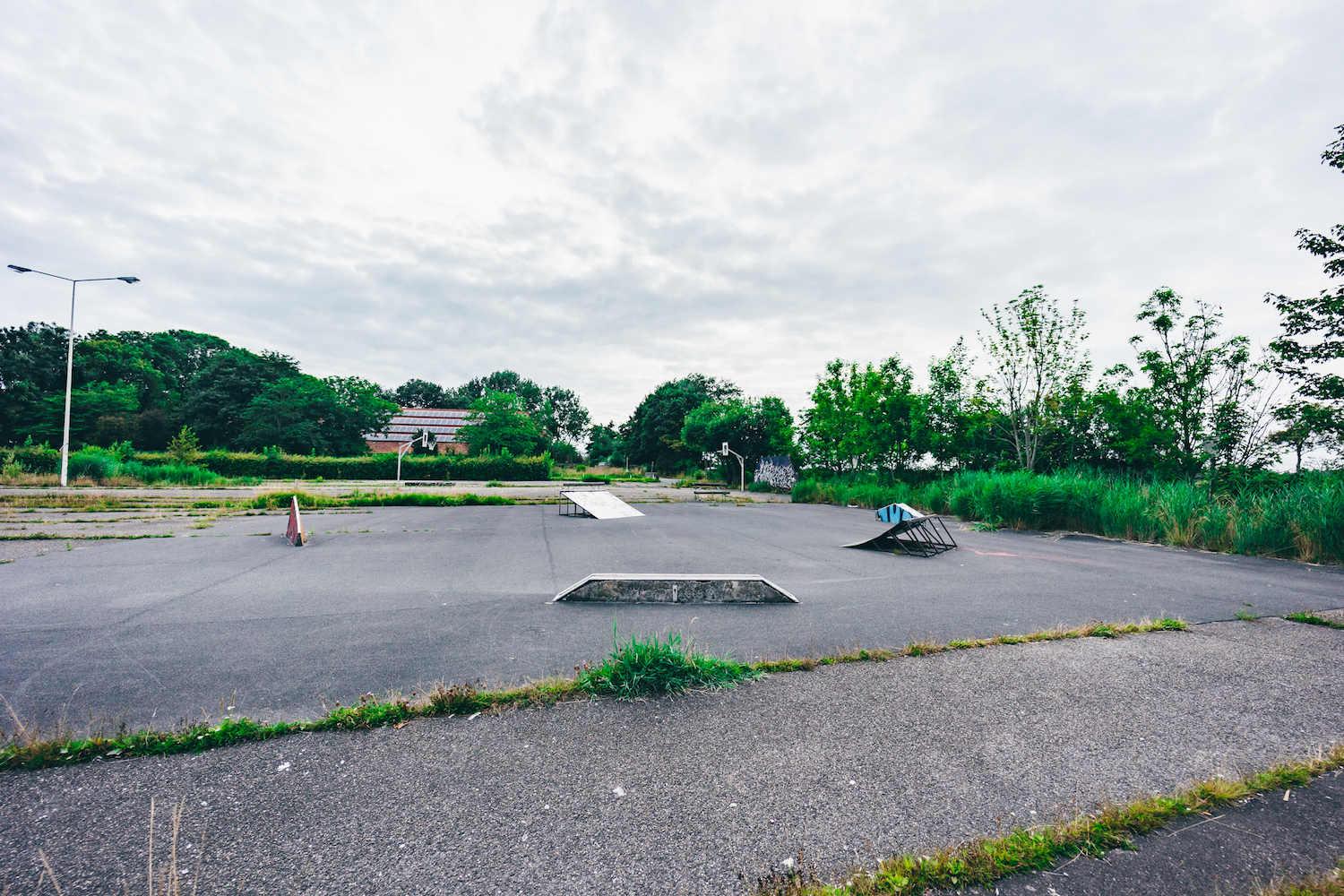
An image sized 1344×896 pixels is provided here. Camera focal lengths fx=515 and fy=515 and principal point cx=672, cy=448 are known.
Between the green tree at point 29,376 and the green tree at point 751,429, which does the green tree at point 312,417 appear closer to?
the green tree at point 29,376

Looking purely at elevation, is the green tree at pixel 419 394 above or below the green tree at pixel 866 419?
above

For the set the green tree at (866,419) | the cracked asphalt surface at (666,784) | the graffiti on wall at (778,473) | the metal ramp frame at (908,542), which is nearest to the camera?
the cracked asphalt surface at (666,784)

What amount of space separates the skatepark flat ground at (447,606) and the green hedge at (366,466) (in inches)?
1066

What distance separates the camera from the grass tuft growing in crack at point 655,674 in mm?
3207

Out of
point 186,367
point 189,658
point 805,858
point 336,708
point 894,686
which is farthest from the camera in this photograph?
point 186,367

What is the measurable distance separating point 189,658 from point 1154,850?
560 cm

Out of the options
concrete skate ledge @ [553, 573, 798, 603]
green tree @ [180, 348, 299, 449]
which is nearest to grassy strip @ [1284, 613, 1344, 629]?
concrete skate ledge @ [553, 573, 798, 603]

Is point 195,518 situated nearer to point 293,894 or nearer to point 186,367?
point 293,894

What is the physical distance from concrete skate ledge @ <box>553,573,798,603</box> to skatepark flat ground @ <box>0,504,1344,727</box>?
19 cm

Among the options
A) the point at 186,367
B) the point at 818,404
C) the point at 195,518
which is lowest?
the point at 195,518

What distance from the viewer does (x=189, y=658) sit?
3.74 meters

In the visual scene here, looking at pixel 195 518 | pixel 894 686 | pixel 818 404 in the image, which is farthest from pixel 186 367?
pixel 894 686

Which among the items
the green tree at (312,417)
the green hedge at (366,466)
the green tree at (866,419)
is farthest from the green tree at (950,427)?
the green tree at (312,417)

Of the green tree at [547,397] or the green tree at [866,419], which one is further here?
the green tree at [547,397]
